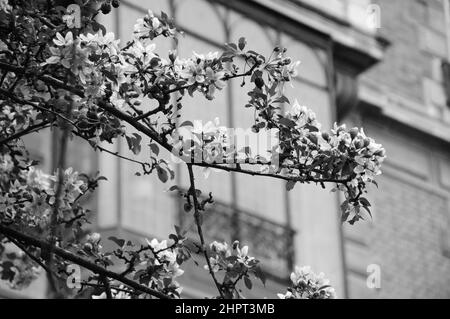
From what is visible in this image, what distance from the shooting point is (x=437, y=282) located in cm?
1897

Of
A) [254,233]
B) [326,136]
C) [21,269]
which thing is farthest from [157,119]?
[254,233]

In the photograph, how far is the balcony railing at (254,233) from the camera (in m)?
14.9

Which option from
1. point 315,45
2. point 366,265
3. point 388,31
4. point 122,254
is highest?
point 388,31

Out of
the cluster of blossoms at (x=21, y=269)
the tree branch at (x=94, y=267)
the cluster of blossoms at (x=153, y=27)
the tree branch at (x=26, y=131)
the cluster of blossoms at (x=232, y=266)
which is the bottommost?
the tree branch at (x=94, y=267)

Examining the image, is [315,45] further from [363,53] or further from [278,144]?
[278,144]

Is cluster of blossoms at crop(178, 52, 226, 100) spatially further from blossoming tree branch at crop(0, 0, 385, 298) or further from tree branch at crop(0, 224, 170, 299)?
tree branch at crop(0, 224, 170, 299)

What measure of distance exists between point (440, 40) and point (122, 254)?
12830mm

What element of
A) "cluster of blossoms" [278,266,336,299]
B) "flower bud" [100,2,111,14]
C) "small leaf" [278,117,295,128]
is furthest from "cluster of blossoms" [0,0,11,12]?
"cluster of blossoms" [278,266,336,299]

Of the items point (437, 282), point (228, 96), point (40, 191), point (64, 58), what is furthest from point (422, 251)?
point (64, 58)

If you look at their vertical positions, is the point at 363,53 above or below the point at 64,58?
above

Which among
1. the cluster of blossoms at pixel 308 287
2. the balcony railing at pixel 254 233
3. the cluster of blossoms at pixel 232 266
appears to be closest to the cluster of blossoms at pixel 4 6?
the cluster of blossoms at pixel 232 266

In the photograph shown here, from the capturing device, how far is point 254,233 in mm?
15344

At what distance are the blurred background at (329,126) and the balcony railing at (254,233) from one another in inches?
0.6

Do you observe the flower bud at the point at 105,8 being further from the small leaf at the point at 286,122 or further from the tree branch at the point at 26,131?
the small leaf at the point at 286,122
